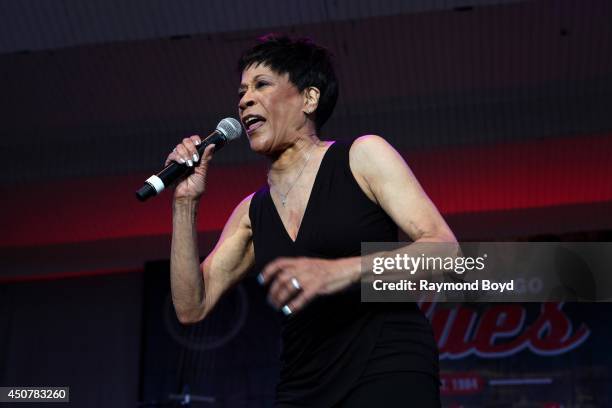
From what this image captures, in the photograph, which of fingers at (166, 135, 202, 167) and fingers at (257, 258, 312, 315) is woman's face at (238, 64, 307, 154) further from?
fingers at (257, 258, 312, 315)

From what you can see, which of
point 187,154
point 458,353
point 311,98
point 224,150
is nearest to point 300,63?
point 311,98

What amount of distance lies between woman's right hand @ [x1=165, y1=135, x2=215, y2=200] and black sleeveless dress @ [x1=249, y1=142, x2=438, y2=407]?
228 millimetres

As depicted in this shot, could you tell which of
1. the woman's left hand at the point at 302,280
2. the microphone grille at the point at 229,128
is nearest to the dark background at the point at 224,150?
the microphone grille at the point at 229,128

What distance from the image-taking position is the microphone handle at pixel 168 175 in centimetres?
161

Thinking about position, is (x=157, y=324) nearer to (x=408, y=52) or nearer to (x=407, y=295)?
(x=408, y=52)

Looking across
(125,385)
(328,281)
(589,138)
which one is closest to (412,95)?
(589,138)

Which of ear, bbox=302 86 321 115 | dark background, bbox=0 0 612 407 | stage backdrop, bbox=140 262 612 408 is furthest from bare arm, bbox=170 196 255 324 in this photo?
stage backdrop, bbox=140 262 612 408

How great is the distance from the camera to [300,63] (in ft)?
5.88

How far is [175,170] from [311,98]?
13.9 inches

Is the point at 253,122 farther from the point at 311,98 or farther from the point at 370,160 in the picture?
the point at 370,160

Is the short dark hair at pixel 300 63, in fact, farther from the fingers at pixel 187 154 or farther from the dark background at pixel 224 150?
the dark background at pixel 224 150

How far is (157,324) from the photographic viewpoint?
18.2 ft

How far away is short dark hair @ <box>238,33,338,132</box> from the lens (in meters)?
1.78

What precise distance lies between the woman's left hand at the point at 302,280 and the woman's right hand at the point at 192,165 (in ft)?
1.66
